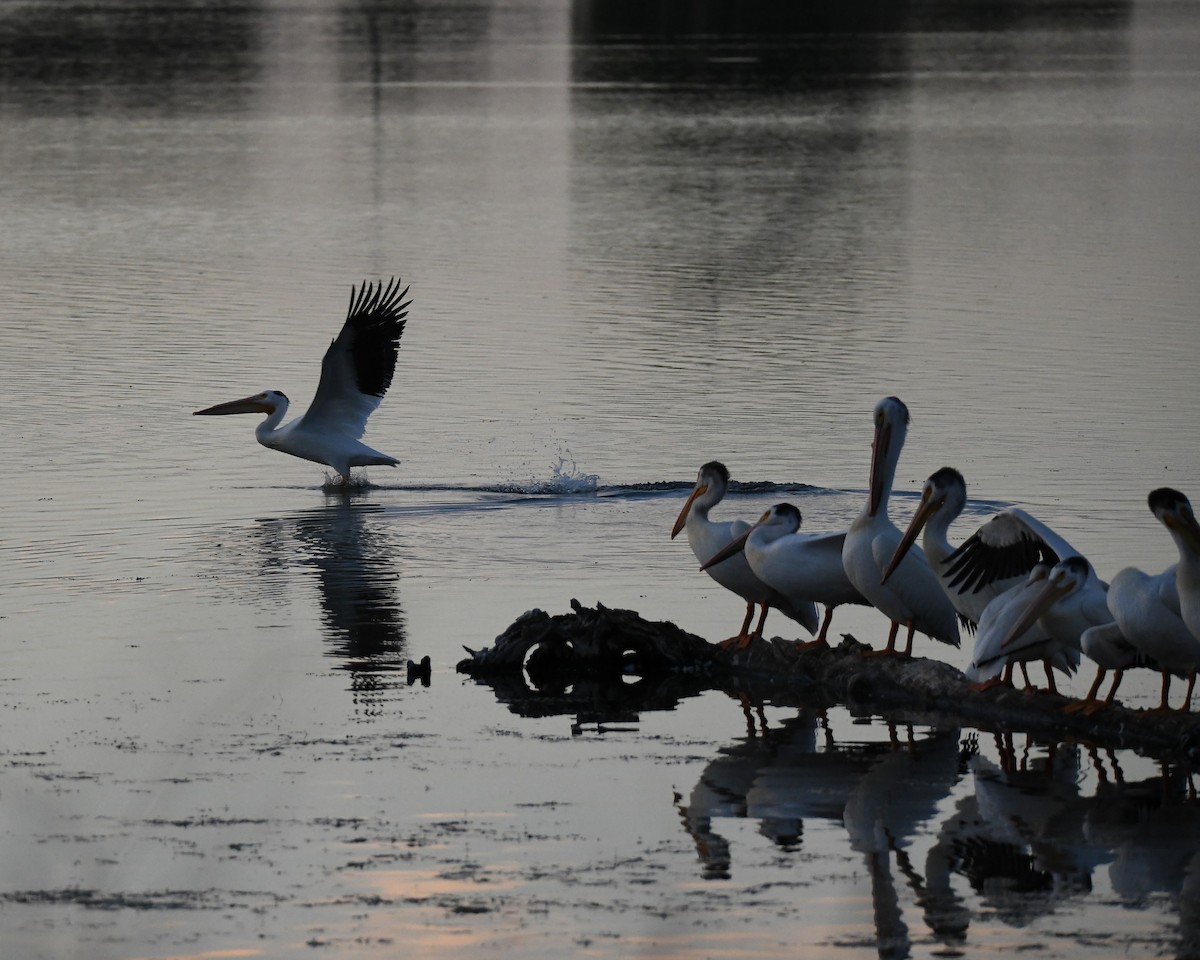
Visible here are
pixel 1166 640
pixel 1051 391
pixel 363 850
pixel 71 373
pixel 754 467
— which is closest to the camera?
pixel 363 850

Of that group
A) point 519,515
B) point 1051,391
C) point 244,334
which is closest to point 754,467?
point 519,515

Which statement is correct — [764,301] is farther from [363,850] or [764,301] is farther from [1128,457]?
[363,850]

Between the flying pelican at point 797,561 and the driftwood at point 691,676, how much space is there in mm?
202

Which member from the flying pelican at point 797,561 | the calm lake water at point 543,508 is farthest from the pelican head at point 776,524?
the calm lake water at point 543,508

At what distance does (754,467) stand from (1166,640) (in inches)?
256

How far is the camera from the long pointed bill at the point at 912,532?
351 inches

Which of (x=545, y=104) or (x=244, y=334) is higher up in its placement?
(x=545, y=104)

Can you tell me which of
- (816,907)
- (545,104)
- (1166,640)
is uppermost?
(545,104)

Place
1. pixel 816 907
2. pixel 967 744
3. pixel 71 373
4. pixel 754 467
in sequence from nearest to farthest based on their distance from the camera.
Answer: pixel 816 907 → pixel 967 744 → pixel 754 467 → pixel 71 373

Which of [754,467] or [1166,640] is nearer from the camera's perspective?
[1166,640]

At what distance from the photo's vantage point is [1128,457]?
47.5ft

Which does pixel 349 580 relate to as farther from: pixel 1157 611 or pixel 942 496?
pixel 1157 611

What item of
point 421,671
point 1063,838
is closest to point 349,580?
point 421,671

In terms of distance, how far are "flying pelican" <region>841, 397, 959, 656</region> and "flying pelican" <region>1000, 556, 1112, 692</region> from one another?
0.74 metres
